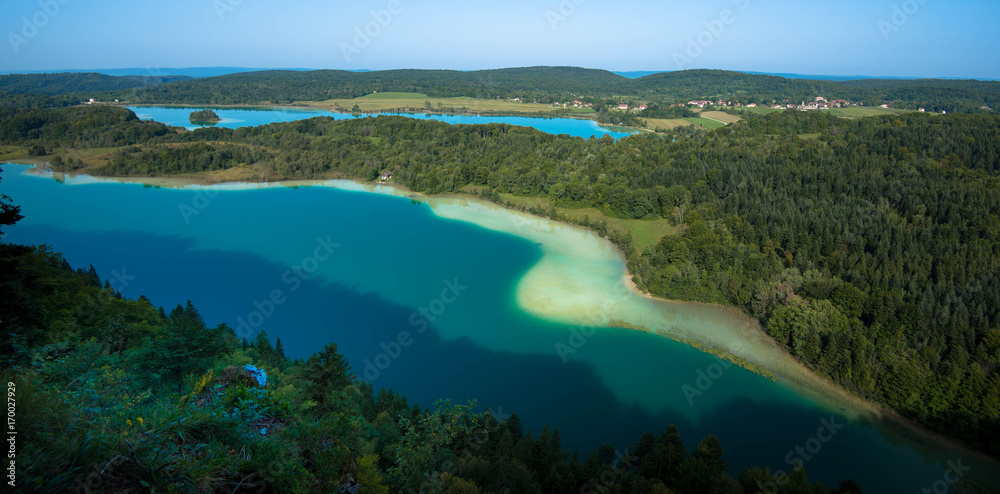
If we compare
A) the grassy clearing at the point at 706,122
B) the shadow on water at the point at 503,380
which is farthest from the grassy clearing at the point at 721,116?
the shadow on water at the point at 503,380

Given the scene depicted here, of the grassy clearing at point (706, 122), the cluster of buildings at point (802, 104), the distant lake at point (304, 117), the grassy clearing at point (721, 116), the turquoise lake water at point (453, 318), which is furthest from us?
the cluster of buildings at point (802, 104)

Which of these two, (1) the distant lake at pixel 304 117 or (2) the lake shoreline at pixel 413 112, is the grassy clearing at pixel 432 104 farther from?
(1) the distant lake at pixel 304 117

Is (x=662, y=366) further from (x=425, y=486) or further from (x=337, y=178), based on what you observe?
(x=337, y=178)

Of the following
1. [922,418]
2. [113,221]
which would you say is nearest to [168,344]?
[922,418]

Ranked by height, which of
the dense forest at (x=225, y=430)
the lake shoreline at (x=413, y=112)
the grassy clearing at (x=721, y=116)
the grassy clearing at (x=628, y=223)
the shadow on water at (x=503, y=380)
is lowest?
the shadow on water at (x=503, y=380)

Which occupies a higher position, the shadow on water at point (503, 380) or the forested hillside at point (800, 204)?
the forested hillside at point (800, 204)

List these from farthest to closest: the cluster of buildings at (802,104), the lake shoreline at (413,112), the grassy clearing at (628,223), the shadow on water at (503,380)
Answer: the lake shoreline at (413,112) < the cluster of buildings at (802,104) < the grassy clearing at (628,223) < the shadow on water at (503,380)
